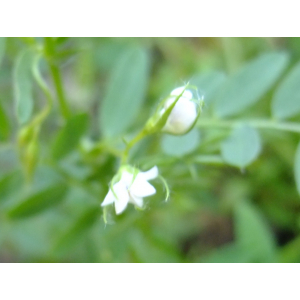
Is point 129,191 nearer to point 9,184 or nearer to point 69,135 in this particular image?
point 69,135

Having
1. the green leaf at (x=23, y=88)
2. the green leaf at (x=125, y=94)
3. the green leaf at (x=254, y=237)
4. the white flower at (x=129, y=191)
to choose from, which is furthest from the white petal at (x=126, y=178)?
the green leaf at (x=254, y=237)

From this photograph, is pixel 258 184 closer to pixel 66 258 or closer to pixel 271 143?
pixel 271 143

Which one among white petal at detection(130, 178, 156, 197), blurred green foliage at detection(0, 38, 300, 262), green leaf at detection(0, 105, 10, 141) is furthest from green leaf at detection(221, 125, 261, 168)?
green leaf at detection(0, 105, 10, 141)

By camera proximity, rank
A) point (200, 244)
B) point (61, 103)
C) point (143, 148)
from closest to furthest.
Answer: point (61, 103), point (143, 148), point (200, 244)
